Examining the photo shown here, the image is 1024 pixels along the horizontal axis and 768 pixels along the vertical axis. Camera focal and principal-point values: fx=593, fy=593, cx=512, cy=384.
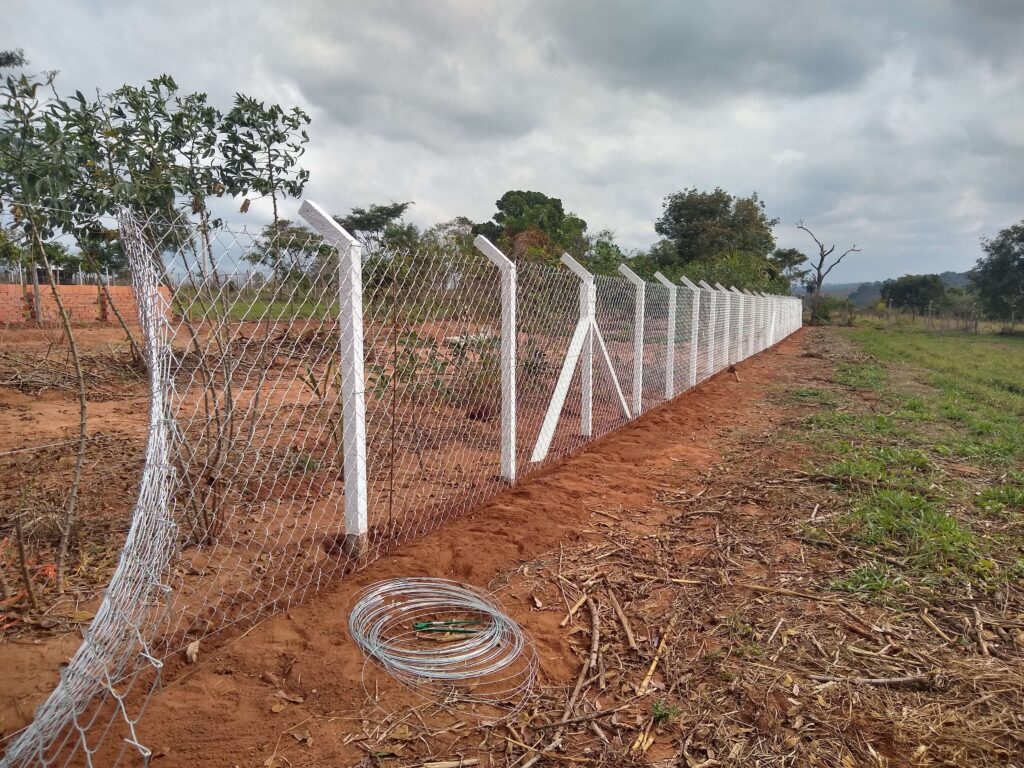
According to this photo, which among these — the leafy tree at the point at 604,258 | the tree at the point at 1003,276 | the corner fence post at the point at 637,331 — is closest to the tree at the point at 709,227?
the tree at the point at 1003,276

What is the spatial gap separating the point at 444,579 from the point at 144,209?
2047 millimetres

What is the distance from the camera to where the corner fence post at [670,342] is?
7117 mm

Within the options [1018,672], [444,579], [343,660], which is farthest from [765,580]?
[343,660]

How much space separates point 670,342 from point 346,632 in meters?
5.90

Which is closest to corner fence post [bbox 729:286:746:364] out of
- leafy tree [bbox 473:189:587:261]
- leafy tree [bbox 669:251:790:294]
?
leafy tree [bbox 473:189:587:261]

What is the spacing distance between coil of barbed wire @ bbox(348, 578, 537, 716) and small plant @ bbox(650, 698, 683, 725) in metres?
0.42

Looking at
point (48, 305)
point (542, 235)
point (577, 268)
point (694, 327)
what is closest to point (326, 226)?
point (577, 268)

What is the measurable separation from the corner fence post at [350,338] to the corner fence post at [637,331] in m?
3.88

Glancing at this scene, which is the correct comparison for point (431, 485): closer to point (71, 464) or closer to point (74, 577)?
point (74, 577)

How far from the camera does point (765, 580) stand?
2.82 metres

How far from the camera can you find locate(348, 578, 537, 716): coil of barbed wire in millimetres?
2018

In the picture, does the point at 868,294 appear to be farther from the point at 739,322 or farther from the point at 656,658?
the point at 656,658

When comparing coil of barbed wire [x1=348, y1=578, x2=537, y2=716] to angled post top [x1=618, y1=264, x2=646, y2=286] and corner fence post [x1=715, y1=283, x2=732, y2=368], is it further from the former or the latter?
corner fence post [x1=715, y1=283, x2=732, y2=368]

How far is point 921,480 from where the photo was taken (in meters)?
4.27
